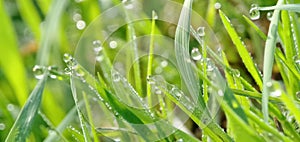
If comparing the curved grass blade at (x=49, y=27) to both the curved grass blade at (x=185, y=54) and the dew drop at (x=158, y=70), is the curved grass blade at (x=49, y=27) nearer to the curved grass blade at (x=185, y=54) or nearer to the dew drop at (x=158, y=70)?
the dew drop at (x=158, y=70)

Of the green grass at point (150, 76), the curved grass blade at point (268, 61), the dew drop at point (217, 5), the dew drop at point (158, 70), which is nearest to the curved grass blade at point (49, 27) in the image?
the green grass at point (150, 76)

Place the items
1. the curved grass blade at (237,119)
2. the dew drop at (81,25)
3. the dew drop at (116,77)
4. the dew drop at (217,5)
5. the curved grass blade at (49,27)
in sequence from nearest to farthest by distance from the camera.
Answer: the curved grass blade at (237,119) < the dew drop at (116,77) < the curved grass blade at (49,27) < the dew drop at (217,5) < the dew drop at (81,25)

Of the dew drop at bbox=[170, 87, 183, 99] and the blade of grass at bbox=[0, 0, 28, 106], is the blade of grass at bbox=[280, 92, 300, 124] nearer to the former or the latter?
the dew drop at bbox=[170, 87, 183, 99]

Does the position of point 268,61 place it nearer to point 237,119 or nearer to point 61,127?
point 237,119

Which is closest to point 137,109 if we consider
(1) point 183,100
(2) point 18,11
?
(1) point 183,100

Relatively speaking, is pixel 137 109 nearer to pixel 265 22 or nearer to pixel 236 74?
pixel 236 74

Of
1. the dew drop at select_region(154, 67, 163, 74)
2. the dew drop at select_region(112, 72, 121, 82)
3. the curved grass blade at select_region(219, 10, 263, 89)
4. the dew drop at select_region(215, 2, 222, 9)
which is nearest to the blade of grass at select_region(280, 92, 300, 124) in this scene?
the curved grass blade at select_region(219, 10, 263, 89)

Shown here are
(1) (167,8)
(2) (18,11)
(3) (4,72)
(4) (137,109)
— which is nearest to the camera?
(4) (137,109)

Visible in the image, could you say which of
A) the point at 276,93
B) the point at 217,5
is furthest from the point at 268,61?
the point at 217,5
